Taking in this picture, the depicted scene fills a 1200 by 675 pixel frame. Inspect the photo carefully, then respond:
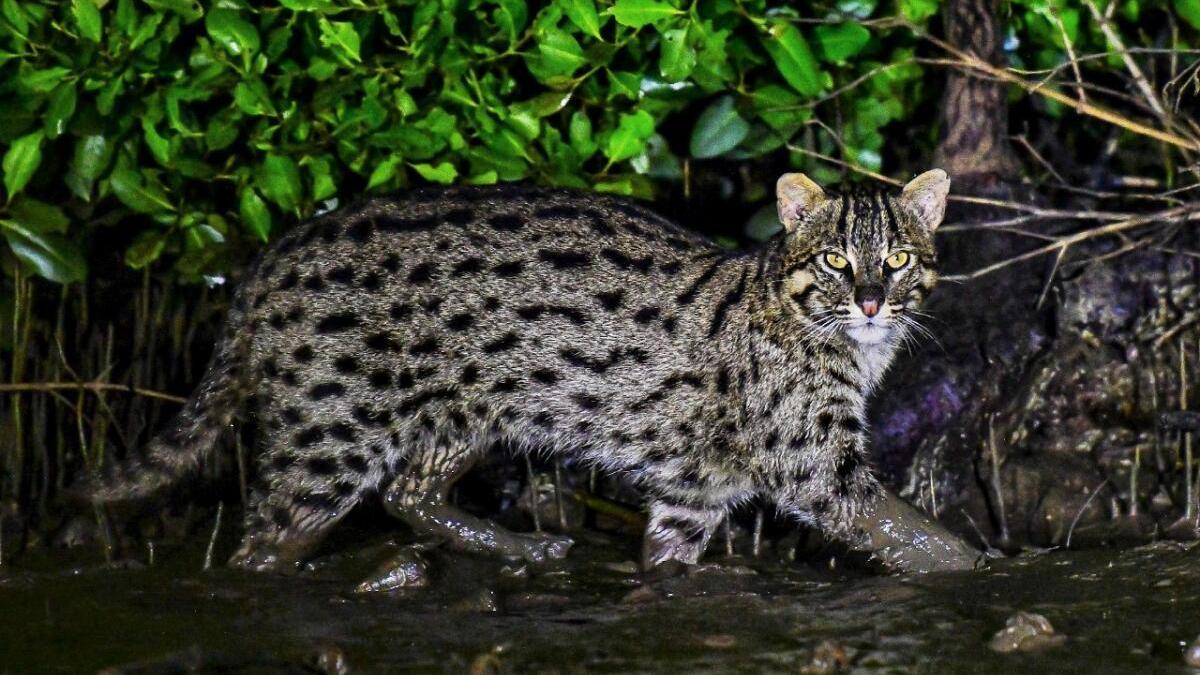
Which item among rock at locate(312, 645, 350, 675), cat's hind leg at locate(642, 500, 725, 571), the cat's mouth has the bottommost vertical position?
rock at locate(312, 645, 350, 675)

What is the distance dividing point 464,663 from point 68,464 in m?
3.77

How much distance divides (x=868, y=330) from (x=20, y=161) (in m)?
4.01

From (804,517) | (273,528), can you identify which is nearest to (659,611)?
(804,517)

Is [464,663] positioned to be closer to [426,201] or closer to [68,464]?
[426,201]

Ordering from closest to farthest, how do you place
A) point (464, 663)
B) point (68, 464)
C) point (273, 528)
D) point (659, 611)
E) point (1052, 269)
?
point (464, 663) → point (659, 611) → point (273, 528) → point (1052, 269) → point (68, 464)

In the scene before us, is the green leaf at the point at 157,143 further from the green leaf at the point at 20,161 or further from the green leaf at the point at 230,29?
the green leaf at the point at 230,29

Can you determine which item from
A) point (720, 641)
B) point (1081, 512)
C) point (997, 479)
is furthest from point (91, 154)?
point (1081, 512)

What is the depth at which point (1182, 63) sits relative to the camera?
364 inches

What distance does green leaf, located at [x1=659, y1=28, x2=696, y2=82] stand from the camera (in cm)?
780

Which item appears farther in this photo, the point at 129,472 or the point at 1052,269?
the point at 1052,269

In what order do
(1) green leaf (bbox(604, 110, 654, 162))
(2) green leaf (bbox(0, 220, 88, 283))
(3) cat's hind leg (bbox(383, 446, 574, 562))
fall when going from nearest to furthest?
(2) green leaf (bbox(0, 220, 88, 283)) < (3) cat's hind leg (bbox(383, 446, 574, 562)) < (1) green leaf (bbox(604, 110, 654, 162))

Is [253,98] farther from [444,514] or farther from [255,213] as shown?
[444,514]

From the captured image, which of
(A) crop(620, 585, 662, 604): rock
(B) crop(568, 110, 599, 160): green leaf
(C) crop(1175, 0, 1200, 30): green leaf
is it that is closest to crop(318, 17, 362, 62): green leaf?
(B) crop(568, 110, 599, 160): green leaf

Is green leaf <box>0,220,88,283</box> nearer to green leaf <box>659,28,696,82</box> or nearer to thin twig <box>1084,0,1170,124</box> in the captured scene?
green leaf <box>659,28,696,82</box>
